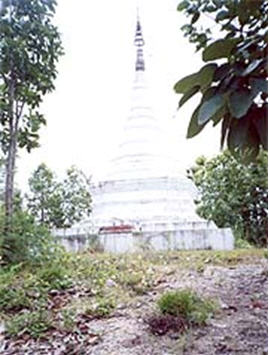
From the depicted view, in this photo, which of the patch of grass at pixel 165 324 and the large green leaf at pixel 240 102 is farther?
the patch of grass at pixel 165 324

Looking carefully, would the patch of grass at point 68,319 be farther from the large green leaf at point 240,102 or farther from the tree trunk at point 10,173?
the large green leaf at point 240,102

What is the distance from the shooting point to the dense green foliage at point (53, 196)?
199 cm

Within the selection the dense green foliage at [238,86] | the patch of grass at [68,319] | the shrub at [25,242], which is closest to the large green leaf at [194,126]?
the dense green foliage at [238,86]

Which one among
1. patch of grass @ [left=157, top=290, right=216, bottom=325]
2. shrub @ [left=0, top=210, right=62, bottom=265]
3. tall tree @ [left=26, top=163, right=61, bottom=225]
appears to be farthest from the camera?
tall tree @ [left=26, top=163, right=61, bottom=225]

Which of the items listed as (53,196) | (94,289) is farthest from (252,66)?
(53,196)

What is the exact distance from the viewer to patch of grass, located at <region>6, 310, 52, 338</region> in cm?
136

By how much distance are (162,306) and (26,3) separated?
107cm

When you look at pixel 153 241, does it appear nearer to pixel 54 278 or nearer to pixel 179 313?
pixel 54 278

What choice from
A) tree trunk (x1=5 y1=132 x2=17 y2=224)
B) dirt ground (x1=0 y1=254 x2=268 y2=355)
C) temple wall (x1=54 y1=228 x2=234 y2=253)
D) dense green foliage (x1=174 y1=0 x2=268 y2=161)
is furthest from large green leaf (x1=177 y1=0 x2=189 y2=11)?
temple wall (x1=54 y1=228 x2=234 y2=253)

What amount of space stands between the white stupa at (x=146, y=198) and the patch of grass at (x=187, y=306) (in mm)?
881

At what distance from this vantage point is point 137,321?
1387 mm

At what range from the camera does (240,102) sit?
2.00 ft

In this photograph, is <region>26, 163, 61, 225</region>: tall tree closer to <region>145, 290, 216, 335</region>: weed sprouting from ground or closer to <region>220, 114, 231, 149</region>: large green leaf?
<region>145, 290, 216, 335</region>: weed sprouting from ground

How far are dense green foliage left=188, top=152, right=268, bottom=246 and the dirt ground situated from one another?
0.55ft
